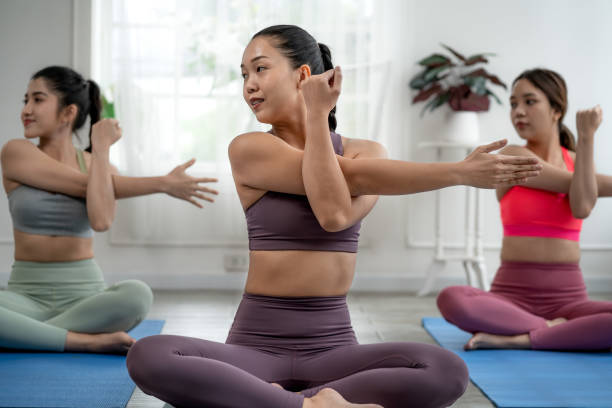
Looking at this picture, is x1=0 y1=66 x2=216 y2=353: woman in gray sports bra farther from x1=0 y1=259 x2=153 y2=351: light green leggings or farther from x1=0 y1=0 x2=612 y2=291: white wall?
x1=0 y1=0 x2=612 y2=291: white wall

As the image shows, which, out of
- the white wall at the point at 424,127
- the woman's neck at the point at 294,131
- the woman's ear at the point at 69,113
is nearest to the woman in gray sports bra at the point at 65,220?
the woman's ear at the point at 69,113

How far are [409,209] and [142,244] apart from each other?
5.69 ft

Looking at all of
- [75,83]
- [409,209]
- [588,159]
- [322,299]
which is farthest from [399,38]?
[322,299]

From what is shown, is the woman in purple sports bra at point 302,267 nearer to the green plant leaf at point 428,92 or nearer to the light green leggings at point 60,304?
the light green leggings at point 60,304

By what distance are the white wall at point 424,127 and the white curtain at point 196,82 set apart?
15 cm

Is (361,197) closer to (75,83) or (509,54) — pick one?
(75,83)

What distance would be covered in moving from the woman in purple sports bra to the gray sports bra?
1048mm

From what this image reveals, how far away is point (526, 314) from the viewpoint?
2.60 metres

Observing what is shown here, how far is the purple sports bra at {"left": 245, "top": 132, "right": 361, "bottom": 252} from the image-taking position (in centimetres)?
164

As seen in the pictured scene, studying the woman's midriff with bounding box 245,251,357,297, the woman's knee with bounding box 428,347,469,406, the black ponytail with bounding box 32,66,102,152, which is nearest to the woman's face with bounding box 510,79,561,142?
the woman's midriff with bounding box 245,251,357,297

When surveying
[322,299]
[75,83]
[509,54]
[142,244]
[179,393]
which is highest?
[509,54]

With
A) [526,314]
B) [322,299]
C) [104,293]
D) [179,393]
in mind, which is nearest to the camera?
[179,393]

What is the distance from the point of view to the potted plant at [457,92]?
4.09 m

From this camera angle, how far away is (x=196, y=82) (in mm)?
4332
